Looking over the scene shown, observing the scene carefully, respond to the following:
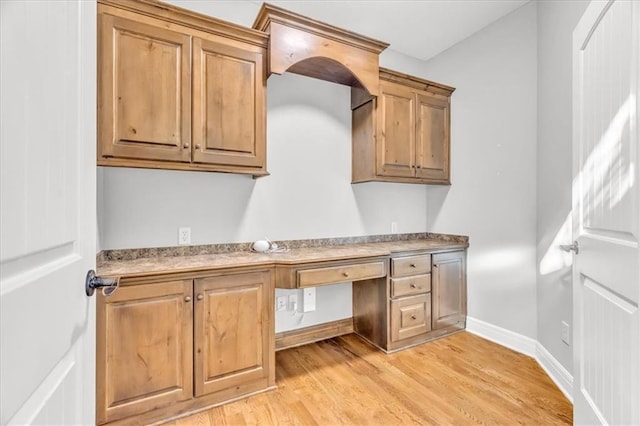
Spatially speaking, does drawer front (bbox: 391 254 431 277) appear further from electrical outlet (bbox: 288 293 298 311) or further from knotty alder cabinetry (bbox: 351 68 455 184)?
electrical outlet (bbox: 288 293 298 311)

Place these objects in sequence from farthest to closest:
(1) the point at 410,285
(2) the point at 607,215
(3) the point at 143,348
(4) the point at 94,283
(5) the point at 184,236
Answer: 1. (1) the point at 410,285
2. (5) the point at 184,236
3. (3) the point at 143,348
4. (2) the point at 607,215
5. (4) the point at 94,283

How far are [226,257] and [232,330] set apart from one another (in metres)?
0.50

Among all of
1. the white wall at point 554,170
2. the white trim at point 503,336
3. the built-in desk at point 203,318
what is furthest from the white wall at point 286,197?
the white wall at point 554,170

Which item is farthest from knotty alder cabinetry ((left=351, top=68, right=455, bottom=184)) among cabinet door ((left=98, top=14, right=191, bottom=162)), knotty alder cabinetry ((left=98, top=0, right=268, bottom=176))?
cabinet door ((left=98, top=14, right=191, bottom=162))

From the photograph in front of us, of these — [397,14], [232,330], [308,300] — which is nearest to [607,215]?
[232,330]

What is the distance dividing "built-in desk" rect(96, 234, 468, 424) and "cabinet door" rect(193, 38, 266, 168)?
73cm

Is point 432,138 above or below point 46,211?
above

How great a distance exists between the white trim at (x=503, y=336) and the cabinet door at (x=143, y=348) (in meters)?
2.52

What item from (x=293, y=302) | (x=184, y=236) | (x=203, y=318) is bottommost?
(x=293, y=302)

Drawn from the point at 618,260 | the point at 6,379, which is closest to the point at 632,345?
the point at 618,260

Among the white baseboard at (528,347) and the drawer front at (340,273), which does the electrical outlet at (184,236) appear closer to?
the drawer front at (340,273)

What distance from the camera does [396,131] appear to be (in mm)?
2787

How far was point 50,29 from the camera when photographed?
0.54m

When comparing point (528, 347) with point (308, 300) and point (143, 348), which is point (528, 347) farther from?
point (143, 348)
